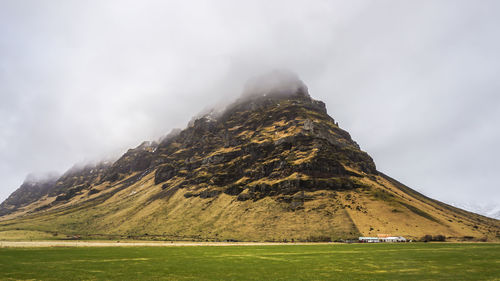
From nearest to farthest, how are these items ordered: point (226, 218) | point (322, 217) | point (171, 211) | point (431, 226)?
point (431, 226), point (322, 217), point (226, 218), point (171, 211)

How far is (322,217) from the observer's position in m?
144

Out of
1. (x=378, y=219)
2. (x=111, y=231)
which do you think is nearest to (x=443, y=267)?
(x=378, y=219)

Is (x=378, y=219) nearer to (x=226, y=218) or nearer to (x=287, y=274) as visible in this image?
(x=226, y=218)

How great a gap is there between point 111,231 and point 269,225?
110 meters

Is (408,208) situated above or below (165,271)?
above

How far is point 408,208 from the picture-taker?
146500mm

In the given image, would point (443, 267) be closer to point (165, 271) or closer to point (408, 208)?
point (165, 271)

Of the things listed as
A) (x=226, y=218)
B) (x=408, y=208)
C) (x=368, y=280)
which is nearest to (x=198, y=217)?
(x=226, y=218)

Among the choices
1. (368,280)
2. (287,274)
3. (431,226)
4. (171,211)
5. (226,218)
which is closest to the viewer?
(368,280)

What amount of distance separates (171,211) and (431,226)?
15215 centimetres

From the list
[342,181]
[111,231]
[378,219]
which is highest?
[342,181]

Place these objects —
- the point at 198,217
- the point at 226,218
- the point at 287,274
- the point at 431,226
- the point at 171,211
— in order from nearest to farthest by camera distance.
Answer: the point at 287,274 < the point at 431,226 < the point at 226,218 < the point at 198,217 < the point at 171,211

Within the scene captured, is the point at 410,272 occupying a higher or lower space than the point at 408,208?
lower

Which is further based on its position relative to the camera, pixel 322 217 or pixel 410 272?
pixel 322 217
